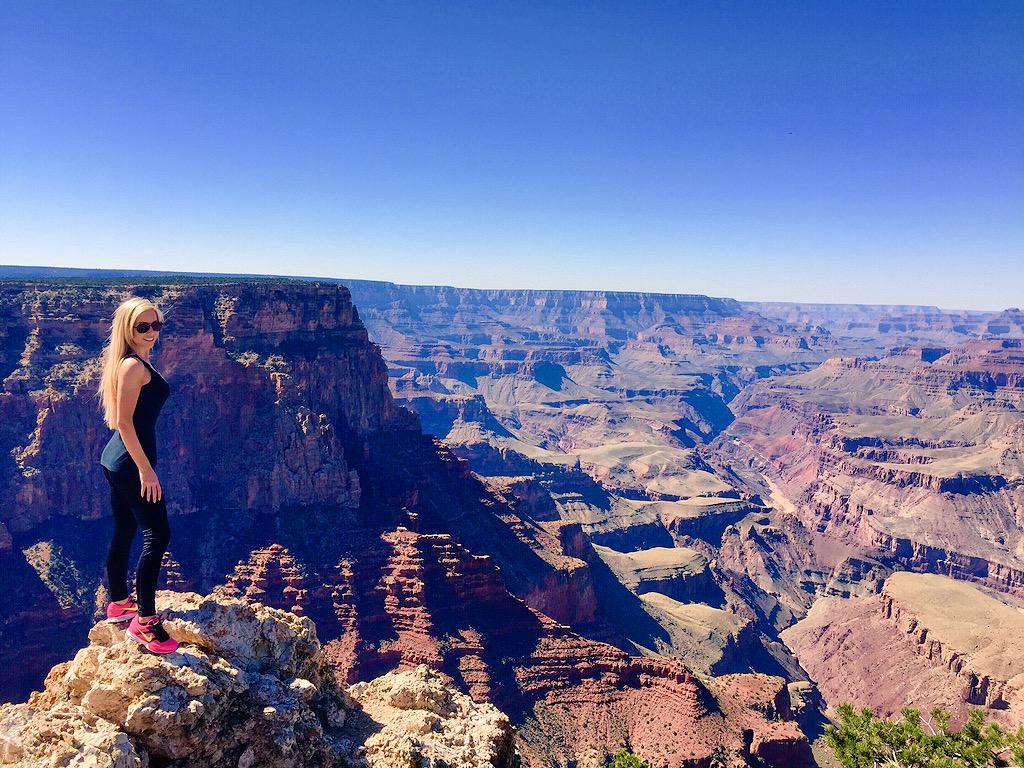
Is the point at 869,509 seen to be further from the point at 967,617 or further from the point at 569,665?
the point at 569,665

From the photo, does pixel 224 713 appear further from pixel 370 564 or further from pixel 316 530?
pixel 316 530

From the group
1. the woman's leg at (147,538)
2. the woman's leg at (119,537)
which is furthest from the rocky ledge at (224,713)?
the woman's leg at (119,537)

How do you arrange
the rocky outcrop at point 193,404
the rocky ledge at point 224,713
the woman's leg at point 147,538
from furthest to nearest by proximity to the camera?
1. the rocky outcrop at point 193,404
2. the woman's leg at point 147,538
3. the rocky ledge at point 224,713

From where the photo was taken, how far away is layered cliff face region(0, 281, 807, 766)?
51875 millimetres

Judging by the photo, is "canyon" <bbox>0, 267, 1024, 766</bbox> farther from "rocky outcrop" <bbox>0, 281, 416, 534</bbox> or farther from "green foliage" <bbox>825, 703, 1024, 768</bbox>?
"green foliage" <bbox>825, 703, 1024, 768</bbox>

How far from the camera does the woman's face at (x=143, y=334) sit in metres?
11.0

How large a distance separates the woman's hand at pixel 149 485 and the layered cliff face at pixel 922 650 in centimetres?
9722

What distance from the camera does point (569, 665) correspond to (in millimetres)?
54500

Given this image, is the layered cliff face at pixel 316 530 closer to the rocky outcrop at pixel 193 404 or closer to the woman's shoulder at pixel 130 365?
the rocky outcrop at pixel 193 404

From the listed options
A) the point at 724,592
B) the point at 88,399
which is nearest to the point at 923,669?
the point at 724,592

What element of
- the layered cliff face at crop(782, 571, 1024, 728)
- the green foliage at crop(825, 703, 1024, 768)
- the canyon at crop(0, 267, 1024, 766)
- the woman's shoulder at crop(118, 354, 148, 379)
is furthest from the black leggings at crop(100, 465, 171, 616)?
the layered cliff face at crop(782, 571, 1024, 728)

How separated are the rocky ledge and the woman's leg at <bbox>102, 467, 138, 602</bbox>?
128 centimetres

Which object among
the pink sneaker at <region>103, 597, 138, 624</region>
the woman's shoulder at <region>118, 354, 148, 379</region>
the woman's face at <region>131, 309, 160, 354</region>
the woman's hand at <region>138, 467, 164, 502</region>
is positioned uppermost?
the woman's face at <region>131, 309, 160, 354</region>

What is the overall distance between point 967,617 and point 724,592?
40566 millimetres
